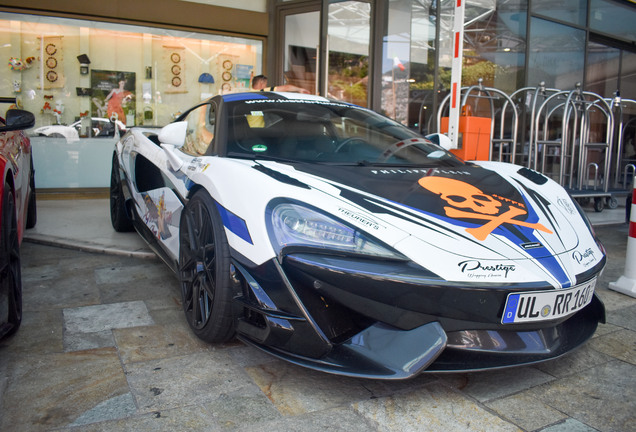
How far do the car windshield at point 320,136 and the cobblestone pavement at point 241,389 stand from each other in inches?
39.0

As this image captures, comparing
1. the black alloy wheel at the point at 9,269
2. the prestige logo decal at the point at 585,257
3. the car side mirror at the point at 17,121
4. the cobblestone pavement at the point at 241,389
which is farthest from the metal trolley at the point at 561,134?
the black alloy wheel at the point at 9,269

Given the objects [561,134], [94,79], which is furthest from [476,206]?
[94,79]

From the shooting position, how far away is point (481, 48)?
363 inches

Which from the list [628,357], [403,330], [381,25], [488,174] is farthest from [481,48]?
[403,330]

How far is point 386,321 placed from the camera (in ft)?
6.47

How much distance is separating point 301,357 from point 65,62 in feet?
23.5

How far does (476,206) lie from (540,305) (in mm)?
526

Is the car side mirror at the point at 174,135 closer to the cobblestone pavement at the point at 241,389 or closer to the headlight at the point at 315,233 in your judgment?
the cobblestone pavement at the point at 241,389

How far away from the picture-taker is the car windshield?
289 centimetres

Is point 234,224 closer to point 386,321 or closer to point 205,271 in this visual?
point 205,271

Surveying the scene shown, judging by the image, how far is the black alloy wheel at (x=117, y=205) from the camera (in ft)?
15.4

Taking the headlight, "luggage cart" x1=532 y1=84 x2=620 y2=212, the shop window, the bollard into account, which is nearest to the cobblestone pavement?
the headlight

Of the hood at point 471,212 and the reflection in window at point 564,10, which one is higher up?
the reflection in window at point 564,10

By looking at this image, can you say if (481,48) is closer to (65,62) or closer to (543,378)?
(65,62)
